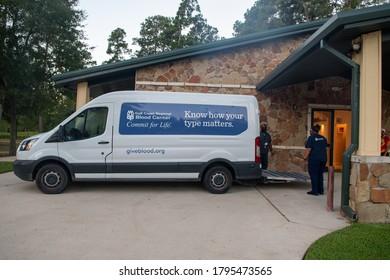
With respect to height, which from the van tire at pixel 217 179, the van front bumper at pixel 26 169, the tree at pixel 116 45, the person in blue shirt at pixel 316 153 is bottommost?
the van tire at pixel 217 179

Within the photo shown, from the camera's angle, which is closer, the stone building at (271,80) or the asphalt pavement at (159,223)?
the asphalt pavement at (159,223)

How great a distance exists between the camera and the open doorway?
36.6ft

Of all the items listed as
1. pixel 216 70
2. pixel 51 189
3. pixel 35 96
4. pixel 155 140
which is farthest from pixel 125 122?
pixel 35 96

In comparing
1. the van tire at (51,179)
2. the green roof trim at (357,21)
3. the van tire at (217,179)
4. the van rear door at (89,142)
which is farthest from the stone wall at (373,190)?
the van tire at (51,179)

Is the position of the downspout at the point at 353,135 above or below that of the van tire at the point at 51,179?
above

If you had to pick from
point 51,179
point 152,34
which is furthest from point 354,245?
point 152,34

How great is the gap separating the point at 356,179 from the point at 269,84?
212 inches

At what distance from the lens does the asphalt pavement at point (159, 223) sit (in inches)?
152

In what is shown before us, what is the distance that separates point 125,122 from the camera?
6.94 meters

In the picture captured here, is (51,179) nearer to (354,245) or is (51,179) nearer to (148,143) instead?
(148,143)

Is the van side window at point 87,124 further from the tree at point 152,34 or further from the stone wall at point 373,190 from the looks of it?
the tree at point 152,34

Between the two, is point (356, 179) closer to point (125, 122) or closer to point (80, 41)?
point (125, 122)

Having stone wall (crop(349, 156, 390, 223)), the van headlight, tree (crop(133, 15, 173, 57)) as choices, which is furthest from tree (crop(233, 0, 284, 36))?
the van headlight

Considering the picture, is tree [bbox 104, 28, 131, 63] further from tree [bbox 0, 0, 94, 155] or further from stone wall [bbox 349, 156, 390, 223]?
stone wall [bbox 349, 156, 390, 223]
